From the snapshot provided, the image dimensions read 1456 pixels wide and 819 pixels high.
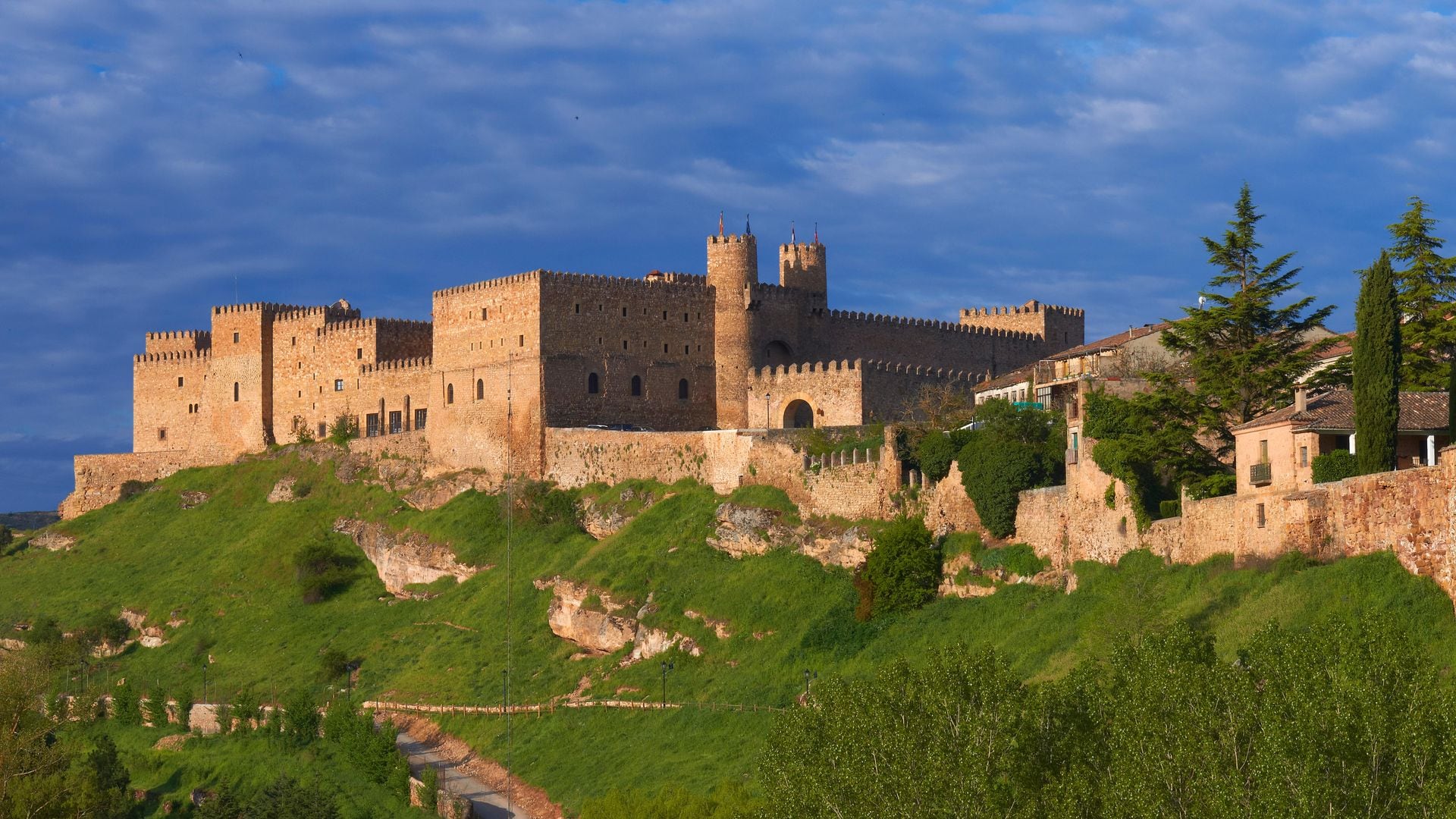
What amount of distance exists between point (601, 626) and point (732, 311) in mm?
17002

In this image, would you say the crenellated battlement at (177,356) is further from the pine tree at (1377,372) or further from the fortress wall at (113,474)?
the pine tree at (1377,372)

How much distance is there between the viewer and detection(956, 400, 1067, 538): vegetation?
51.8 metres

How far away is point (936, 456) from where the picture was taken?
5456 centimetres

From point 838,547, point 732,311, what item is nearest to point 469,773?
point 838,547

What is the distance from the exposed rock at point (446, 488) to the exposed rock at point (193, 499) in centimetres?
1312

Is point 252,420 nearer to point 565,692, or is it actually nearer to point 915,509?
point 565,692

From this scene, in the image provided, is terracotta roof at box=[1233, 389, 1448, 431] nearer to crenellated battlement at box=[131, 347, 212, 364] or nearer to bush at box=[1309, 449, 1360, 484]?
A: bush at box=[1309, 449, 1360, 484]

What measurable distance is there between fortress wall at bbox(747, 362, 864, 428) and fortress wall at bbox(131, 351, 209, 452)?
29.0 meters

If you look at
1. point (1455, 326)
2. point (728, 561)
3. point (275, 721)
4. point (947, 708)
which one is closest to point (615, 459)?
point (728, 561)

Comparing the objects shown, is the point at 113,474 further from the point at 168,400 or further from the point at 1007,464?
the point at 1007,464

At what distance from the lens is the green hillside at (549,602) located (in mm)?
42000

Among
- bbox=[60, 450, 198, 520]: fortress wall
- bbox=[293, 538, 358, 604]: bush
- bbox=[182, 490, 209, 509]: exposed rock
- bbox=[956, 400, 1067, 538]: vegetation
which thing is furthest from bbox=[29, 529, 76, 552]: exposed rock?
bbox=[956, 400, 1067, 538]: vegetation

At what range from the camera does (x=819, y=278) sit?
74625mm

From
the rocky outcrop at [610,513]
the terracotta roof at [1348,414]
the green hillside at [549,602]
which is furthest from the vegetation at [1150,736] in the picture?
the rocky outcrop at [610,513]
